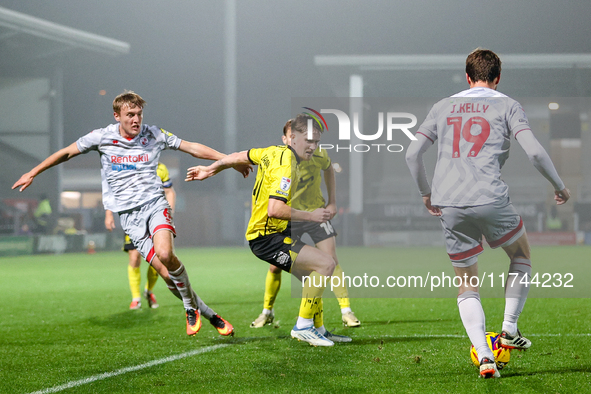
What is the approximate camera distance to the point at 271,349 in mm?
5258

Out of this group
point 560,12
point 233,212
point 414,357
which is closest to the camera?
point 414,357

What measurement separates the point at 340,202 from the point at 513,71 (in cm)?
1117

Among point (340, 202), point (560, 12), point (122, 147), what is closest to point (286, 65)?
point (340, 202)

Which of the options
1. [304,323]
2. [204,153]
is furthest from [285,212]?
[204,153]

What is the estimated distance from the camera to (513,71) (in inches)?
1268

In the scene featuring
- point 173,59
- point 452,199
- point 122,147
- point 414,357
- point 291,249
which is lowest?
point 414,357

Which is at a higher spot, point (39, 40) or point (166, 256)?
point (39, 40)

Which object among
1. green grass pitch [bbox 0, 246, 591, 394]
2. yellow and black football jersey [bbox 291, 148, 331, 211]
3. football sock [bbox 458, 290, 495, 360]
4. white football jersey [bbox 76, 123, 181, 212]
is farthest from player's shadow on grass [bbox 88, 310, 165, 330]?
football sock [bbox 458, 290, 495, 360]

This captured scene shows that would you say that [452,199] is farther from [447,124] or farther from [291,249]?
[291,249]

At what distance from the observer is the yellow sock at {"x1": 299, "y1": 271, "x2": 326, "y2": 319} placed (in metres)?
5.21

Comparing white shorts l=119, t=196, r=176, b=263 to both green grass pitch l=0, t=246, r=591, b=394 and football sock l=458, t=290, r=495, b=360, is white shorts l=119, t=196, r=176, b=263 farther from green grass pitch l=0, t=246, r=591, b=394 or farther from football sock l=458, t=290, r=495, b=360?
football sock l=458, t=290, r=495, b=360

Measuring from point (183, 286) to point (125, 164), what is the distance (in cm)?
125

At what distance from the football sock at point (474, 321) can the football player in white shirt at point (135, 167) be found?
231cm

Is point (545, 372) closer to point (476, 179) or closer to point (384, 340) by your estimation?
point (476, 179)
